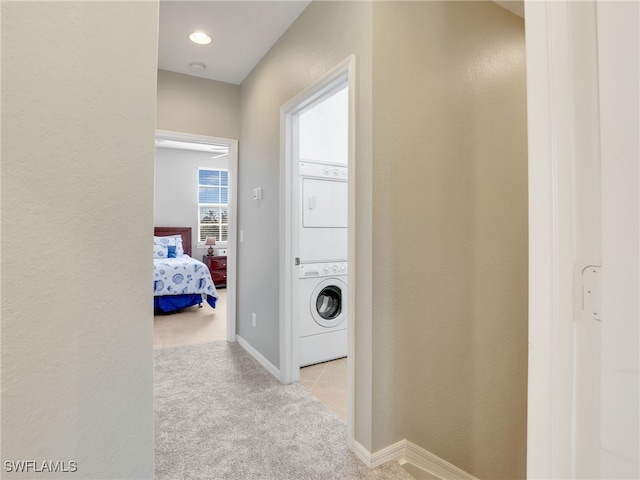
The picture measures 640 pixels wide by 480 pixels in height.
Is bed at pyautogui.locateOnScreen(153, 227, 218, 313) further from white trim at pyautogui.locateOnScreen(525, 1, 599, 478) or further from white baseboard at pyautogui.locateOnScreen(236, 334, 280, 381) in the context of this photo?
white trim at pyautogui.locateOnScreen(525, 1, 599, 478)

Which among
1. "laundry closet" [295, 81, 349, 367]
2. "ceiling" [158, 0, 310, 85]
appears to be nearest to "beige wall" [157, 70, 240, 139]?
"ceiling" [158, 0, 310, 85]

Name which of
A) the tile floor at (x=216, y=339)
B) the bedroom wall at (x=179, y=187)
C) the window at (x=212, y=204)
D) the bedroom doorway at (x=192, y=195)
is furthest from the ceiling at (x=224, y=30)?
the window at (x=212, y=204)

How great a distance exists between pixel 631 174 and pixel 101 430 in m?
1.08

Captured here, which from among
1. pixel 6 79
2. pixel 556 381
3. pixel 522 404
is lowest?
pixel 522 404

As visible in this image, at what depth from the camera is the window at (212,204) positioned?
7.41 metres

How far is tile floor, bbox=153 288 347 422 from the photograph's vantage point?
8.13 ft

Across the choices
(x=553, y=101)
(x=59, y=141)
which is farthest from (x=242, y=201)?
(x=553, y=101)

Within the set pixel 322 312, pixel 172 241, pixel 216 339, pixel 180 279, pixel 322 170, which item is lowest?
pixel 216 339

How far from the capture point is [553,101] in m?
0.55

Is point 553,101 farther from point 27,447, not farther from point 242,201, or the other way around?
point 242,201

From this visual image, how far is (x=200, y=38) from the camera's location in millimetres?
2648

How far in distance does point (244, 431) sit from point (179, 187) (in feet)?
20.2

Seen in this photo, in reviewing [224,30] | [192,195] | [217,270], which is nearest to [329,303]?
[224,30]

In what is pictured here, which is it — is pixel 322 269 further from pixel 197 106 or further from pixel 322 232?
pixel 197 106
